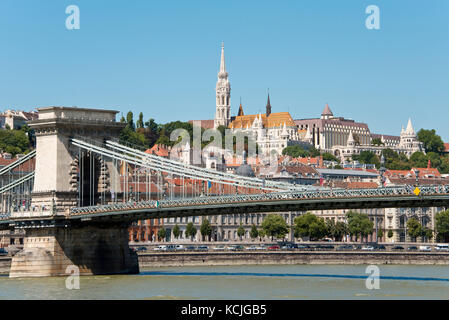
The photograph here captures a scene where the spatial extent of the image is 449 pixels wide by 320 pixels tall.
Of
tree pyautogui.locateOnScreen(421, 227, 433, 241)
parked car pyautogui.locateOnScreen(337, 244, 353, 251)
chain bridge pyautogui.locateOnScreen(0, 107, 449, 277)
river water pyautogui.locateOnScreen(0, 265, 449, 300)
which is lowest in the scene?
river water pyautogui.locateOnScreen(0, 265, 449, 300)

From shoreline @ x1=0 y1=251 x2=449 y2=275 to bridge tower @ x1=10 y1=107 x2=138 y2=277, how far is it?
644 inches

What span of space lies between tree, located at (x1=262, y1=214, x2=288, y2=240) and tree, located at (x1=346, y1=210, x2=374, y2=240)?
7710 mm

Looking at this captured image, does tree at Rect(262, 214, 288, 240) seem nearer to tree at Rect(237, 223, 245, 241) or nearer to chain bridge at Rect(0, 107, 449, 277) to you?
tree at Rect(237, 223, 245, 241)

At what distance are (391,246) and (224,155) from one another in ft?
255

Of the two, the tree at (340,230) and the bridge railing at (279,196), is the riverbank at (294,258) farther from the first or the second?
the tree at (340,230)

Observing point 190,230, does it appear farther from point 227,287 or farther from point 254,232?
point 227,287

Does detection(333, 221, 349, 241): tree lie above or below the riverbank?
above

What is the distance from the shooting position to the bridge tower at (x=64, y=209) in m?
61.9

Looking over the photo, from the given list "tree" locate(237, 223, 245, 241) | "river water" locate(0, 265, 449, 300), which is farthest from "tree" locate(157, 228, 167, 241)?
"river water" locate(0, 265, 449, 300)

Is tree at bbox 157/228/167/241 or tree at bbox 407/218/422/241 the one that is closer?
tree at bbox 157/228/167/241

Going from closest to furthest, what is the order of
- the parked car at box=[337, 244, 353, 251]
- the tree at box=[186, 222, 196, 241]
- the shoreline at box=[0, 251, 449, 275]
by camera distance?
1. the shoreline at box=[0, 251, 449, 275]
2. the parked car at box=[337, 244, 353, 251]
3. the tree at box=[186, 222, 196, 241]

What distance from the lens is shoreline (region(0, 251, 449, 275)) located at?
82750 millimetres

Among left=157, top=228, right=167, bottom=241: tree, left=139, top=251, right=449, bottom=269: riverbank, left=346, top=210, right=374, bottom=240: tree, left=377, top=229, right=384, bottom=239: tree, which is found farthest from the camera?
left=377, top=229, right=384, bottom=239: tree
